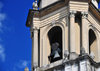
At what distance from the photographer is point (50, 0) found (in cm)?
4912

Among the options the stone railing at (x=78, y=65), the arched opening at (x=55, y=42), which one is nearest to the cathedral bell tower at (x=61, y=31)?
the arched opening at (x=55, y=42)

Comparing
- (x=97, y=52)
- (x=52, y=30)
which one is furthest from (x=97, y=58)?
(x=52, y=30)

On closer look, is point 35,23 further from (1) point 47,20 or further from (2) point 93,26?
(2) point 93,26

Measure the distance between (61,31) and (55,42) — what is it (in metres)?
0.88

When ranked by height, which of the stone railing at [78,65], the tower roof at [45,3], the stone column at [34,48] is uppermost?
the tower roof at [45,3]

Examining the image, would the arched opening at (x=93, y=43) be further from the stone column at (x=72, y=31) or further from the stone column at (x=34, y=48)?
the stone column at (x=34, y=48)

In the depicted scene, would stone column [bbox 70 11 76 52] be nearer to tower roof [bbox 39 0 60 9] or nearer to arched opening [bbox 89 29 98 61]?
arched opening [bbox 89 29 98 61]

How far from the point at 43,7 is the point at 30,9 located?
3.04 ft

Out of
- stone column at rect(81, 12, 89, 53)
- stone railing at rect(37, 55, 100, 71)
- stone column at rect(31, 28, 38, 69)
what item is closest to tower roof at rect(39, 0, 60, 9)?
stone column at rect(31, 28, 38, 69)

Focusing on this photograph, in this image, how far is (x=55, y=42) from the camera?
48312 millimetres

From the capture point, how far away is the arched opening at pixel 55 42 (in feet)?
155

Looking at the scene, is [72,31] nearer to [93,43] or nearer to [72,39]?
[72,39]

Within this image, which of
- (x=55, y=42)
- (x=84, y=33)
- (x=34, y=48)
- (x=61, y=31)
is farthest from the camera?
(x=55, y=42)

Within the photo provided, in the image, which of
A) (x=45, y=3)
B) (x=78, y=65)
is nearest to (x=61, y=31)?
(x=45, y=3)
